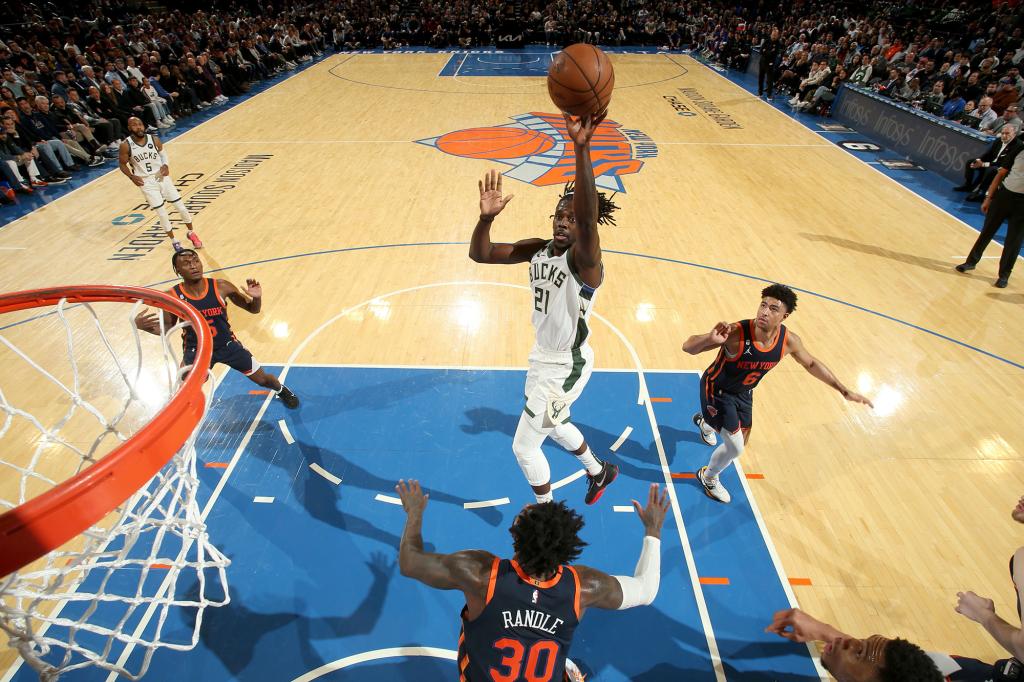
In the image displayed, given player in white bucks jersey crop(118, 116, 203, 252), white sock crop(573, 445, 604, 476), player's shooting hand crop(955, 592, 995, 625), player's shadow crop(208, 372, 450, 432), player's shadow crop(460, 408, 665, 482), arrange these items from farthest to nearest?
player in white bucks jersey crop(118, 116, 203, 252) < player's shadow crop(208, 372, 450, 432) < player's shadow crop(460, 408, 665, 482) < white sock crop(573, 445, 604, 476) < player's shooting hand crop(955, 592, 995, 625)

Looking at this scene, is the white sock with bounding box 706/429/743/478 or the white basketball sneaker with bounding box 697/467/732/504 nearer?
the white sock with bounding box 706/429/743/478

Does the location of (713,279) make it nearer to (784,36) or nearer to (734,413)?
(734,413)

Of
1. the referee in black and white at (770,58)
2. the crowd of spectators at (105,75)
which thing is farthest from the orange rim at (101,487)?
the referee in black and white at (770,58)

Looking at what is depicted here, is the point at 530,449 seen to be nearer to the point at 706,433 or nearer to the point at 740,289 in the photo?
the point at 706,433

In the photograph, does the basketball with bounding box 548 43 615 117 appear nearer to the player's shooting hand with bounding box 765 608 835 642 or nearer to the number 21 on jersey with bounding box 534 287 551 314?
the number 21 on jersey with bounding box 534 287 551 314

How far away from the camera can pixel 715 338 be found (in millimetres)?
3523

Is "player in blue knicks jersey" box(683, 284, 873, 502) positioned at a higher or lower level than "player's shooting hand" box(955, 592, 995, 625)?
higher

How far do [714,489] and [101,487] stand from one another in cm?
387

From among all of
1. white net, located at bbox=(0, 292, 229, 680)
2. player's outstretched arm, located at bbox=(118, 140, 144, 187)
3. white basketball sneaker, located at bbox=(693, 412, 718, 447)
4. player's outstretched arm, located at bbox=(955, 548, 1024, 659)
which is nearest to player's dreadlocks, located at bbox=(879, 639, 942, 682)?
player's outstretched arm, located at bbox=(955, 548, 1024, 659)

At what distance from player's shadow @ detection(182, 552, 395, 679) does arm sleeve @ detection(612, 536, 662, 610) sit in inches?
72.0

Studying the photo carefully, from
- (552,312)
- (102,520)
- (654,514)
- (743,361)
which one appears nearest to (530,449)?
(552,312)

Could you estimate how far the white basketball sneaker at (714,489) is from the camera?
14.0 ft

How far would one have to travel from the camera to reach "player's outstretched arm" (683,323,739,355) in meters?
3.49

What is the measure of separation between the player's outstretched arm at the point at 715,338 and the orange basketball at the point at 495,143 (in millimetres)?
8642
